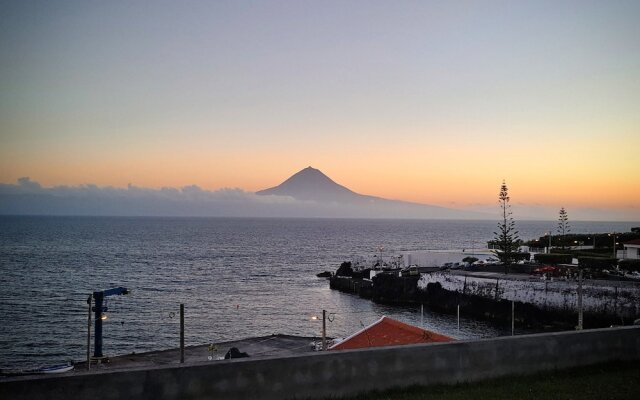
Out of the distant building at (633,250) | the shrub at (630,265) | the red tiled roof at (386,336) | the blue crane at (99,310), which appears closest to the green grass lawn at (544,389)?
the red tiled roof at (386,336)

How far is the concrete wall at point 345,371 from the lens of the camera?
284 inches

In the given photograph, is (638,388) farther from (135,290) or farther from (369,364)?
(135,290)

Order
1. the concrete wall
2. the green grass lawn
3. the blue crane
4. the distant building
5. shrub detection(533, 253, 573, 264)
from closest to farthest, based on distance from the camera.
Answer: the concrete wall < the green grass lawn < the blue crane < the distant building < shrub detection(533, 253, 573, 264)

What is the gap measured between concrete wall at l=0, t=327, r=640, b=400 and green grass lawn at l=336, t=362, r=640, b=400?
0.14 meters

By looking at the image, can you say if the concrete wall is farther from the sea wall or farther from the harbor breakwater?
the sea wall

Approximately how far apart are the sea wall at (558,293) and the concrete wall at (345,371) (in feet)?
105

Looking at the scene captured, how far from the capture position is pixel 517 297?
45188 millimetres

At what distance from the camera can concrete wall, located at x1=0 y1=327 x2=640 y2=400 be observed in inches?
Result: 284

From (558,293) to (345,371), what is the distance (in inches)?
1522

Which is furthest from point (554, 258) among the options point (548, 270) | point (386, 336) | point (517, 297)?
point (386, 336)

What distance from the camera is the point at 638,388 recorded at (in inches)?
352

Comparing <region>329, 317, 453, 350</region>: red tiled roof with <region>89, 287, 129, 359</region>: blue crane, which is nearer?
<region>329, 317, 453, 350</region>: red tiled roof

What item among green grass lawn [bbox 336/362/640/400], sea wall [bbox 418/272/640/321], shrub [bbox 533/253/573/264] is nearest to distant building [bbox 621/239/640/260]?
shrub [bbox 533/253/573/264]

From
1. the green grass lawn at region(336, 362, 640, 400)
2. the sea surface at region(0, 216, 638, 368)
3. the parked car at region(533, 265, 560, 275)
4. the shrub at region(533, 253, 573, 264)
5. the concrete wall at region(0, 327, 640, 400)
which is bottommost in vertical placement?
the sea surface at region(0, 216, 638, 368)
